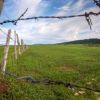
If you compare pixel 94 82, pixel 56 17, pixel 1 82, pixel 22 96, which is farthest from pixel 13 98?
pixel 94 82

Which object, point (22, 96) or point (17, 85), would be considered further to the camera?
point (17, 85)

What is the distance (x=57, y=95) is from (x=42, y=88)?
92 cm

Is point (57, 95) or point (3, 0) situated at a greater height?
point (3, 0)

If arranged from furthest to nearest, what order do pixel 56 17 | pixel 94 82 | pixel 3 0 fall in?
1. pixel 94 82
2. pixel 56 17
3. pixel 3 0

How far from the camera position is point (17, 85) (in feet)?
41.2

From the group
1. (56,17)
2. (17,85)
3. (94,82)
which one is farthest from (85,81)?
(56,17)

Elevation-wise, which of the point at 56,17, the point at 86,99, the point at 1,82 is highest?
the point at 56,17

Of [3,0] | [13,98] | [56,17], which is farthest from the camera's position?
[13,98]

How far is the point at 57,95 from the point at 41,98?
3.95ft

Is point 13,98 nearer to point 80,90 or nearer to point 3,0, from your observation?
point 80,90

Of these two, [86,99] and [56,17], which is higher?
[56,17]

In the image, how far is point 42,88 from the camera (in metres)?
13.0

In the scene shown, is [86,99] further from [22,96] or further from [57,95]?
[22,96]

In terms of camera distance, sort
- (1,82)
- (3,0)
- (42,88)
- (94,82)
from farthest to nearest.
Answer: (94,82)
(42,88)
(1,82)
(3,0)
